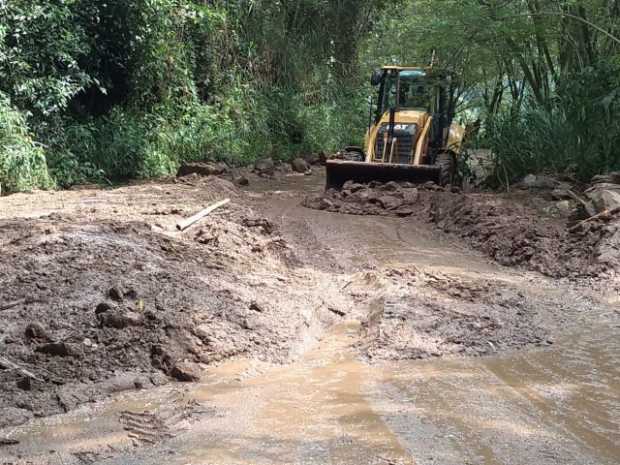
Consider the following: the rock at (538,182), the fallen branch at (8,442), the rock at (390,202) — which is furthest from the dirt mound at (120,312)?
the rock at (538,182)

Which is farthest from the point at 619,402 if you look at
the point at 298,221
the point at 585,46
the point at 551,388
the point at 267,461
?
the point at 585,46

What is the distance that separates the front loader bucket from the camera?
1266 cm

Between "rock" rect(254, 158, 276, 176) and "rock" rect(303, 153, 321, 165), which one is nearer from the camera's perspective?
"rock" rect(254, 158, 276, 176)

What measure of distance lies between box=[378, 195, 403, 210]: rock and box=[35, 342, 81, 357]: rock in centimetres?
778

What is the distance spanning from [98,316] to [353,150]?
406 inches

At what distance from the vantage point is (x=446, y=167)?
43.8 ft

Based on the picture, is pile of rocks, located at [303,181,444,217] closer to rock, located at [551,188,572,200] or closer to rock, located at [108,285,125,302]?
rock, located at [551,188,572,200]

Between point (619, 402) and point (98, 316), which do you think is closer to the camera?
point (619, 402)

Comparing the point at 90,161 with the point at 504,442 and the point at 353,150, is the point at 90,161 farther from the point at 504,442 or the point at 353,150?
the point at 504,442

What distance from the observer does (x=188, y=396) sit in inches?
167

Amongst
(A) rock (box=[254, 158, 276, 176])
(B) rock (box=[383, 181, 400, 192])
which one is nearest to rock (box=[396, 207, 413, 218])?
(B) rock (box=[383, 181, 400, 192])

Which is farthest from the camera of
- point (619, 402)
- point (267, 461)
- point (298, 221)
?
point (298, 221)

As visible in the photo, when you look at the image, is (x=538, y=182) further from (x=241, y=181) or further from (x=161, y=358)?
(x=161, y=358)

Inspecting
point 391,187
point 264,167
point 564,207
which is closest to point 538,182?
point 564,207
